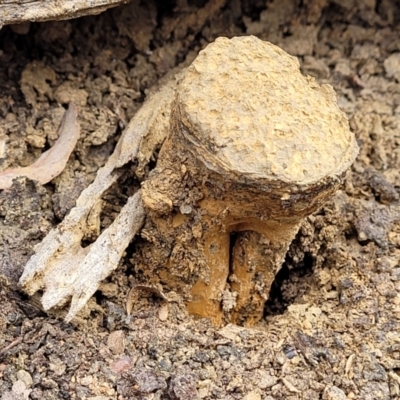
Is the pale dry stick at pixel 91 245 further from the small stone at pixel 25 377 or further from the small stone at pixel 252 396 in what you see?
the small stone at pixel 252 396

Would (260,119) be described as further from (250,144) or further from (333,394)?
(333,394)

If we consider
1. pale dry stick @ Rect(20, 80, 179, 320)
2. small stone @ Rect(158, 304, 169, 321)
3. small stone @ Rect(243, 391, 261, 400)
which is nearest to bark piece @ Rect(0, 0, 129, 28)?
pale dry stick @ Rect(20, 80, 179, 320)

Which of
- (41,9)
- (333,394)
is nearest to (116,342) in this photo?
(333,394)

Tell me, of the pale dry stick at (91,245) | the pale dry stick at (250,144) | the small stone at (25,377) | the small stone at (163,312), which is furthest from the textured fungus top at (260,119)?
the small stone at (25,377)

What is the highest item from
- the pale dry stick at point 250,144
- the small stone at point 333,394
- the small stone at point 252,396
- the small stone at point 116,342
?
the pale dry stick at point 250,144

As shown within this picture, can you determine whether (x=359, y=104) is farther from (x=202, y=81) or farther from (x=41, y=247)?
(x=41, y=247)

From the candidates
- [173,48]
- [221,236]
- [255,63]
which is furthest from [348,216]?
[173,48]

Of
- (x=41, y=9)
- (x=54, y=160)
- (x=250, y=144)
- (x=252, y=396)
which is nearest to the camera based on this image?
(x=250, y=144)
